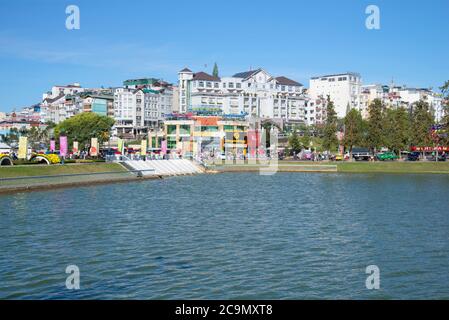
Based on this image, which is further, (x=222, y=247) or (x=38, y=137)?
(x=38, y=137)

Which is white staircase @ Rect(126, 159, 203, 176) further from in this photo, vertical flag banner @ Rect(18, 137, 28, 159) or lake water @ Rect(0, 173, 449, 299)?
lake water @ Rect(0, 173, 449, 299)

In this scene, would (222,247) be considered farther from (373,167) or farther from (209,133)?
(209,133)

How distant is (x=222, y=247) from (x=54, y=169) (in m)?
40.9

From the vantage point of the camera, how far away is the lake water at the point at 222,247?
58.9 ft

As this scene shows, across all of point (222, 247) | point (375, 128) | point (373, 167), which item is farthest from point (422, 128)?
point (222, 247)

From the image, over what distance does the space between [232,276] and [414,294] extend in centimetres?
617

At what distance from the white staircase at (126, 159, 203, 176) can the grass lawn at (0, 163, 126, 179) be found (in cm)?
333

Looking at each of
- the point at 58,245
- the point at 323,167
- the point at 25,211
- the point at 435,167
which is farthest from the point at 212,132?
the point at 58,245

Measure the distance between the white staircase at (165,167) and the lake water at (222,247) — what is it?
106 feet

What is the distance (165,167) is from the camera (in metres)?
82.4

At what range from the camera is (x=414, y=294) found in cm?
1755

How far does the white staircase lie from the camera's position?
76.8 metres
